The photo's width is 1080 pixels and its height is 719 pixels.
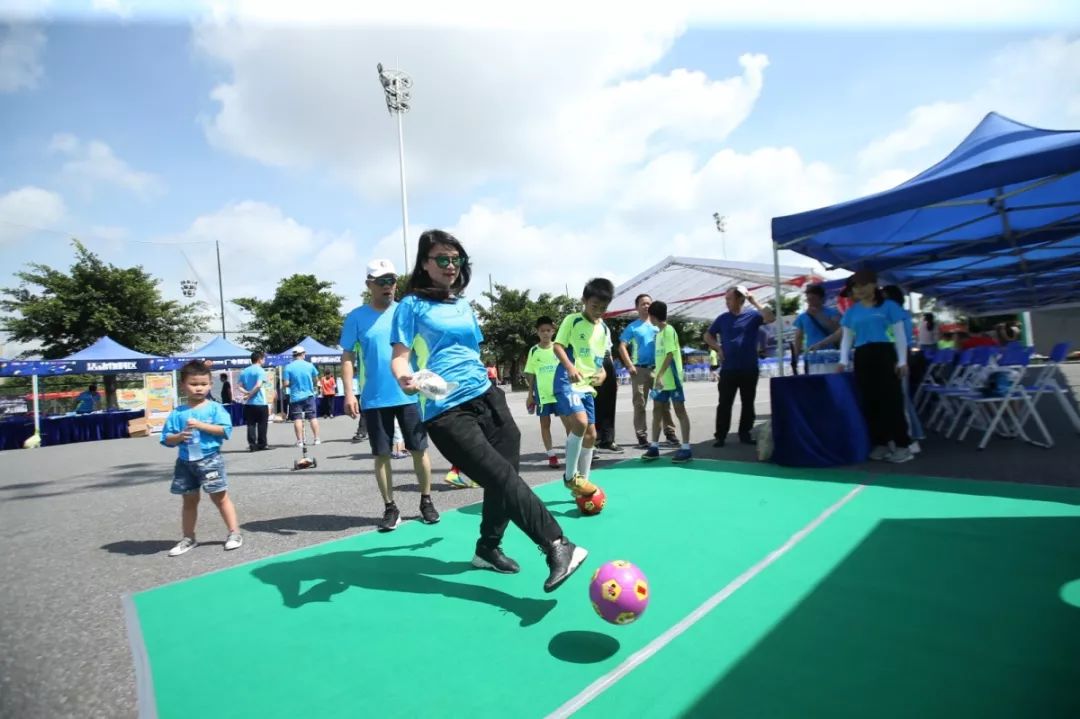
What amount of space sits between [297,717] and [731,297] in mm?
6355

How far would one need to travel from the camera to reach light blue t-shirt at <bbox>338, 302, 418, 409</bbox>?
13.8 feet

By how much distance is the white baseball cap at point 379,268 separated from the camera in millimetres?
4402

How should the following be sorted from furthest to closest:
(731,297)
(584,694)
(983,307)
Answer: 1. (983,307)
2. (731,297)
3. (584,694)

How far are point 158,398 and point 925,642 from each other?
70.0 feet

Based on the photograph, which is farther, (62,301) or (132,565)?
(62,301)

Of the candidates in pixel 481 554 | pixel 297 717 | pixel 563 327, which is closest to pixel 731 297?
pixel 563 327

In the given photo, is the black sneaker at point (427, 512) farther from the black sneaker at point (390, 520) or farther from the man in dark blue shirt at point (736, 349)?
the man in dark blue shirt at point (736, 349)

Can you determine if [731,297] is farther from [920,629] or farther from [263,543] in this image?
[263,543]

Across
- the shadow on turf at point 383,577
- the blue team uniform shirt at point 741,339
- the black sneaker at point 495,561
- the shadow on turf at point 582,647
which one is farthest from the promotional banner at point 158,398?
the shadow on turf at point 582,647

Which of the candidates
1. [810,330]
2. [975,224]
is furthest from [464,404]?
[975,224]

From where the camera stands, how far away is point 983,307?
53.1 feet

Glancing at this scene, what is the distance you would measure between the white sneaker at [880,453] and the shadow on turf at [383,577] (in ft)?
15.4

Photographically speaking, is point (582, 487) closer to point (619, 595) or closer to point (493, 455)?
point (493, 455)

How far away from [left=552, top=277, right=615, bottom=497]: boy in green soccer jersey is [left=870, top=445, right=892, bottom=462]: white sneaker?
336cm
